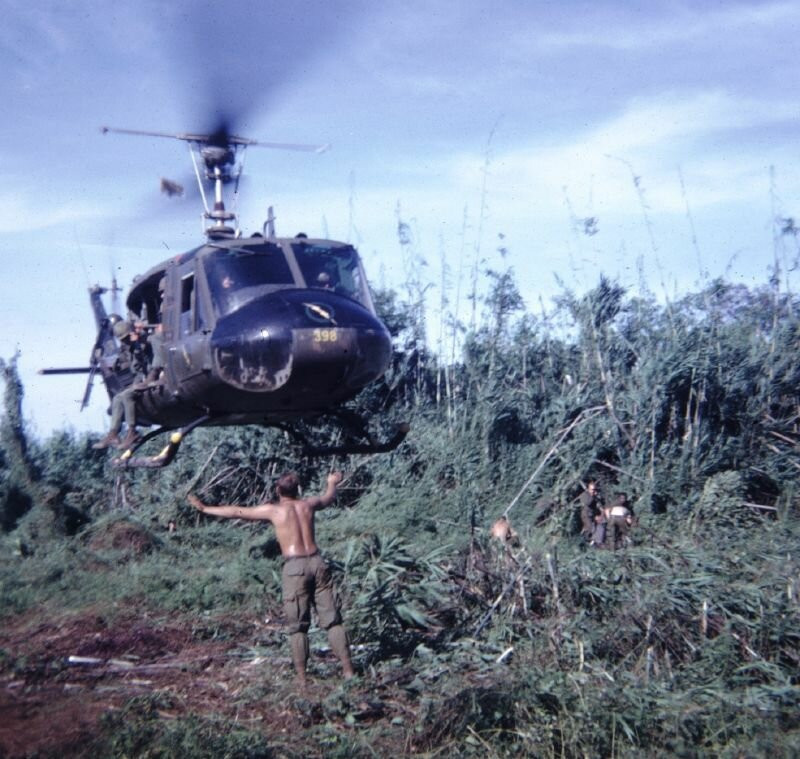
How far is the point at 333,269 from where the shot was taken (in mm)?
8602

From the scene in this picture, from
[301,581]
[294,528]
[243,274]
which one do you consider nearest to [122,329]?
[243,274]

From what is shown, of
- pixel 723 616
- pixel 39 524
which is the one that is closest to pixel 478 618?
pixel 723 616

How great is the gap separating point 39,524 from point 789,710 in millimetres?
13482

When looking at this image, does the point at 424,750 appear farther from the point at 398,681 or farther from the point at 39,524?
the point at 39,524

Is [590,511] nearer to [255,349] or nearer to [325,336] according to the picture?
[325,336]

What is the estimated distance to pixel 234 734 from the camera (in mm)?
6273

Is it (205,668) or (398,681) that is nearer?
(398,681)

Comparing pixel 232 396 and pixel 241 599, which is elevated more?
pixel 232 396

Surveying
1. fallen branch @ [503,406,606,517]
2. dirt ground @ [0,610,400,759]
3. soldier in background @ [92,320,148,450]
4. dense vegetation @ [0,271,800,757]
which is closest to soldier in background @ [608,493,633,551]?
dense vegetation @ [0,271,800,757]

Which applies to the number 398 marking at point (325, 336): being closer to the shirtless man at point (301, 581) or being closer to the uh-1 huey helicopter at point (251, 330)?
the uh-1 huey helicopter at point (251, 330)

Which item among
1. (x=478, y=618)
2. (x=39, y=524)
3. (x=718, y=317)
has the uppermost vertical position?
(x=718, y=317)

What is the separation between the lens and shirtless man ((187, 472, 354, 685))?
7738 millimetres

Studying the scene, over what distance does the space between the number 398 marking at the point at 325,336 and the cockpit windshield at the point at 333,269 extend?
647 millimetres

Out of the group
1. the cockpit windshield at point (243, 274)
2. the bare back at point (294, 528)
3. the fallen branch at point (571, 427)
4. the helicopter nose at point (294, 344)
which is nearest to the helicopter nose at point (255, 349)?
the helicopter nose at point (294, 344)
